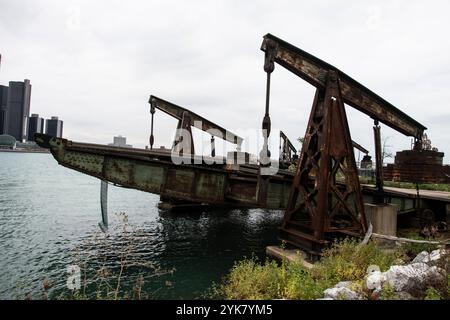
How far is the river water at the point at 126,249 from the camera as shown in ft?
24.9

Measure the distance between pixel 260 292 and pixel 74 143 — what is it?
749 cm

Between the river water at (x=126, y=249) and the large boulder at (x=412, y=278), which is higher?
the large boulder at (x=412, y=278)

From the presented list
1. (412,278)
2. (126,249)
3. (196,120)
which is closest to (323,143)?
(412,278)

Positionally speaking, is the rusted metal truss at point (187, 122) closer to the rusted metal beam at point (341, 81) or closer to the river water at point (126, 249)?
the river water at point (126, 249)

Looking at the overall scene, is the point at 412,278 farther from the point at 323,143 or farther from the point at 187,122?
the point at 187,122

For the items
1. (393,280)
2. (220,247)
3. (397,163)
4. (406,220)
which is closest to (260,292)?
(393,280)

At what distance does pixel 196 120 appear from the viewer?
1939 centimetres

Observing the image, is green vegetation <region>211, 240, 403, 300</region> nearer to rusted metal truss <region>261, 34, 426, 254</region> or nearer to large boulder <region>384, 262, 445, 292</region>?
large boulder <region>384, 262, 445, 292</region>

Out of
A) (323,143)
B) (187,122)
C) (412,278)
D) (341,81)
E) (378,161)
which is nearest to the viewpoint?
(412,278)

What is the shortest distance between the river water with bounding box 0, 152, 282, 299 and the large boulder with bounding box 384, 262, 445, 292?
422cm

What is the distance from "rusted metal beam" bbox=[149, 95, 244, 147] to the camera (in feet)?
58.7

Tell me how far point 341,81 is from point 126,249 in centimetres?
930

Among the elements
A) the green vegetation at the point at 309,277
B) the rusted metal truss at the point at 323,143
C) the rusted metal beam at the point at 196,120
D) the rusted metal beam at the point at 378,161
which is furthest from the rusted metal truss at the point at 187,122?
A: the green vegetation at the point at 309,277
